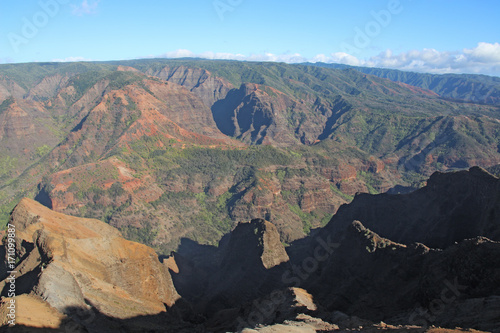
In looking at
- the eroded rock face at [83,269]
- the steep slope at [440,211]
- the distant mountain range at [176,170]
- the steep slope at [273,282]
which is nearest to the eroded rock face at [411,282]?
the steep slope at [273,282]

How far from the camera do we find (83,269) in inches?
1673

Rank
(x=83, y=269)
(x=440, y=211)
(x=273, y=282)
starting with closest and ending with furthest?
(x=83, y=269)
(x=273, y=282)
(x=440, y=211)

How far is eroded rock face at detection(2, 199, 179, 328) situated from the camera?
3594 cm

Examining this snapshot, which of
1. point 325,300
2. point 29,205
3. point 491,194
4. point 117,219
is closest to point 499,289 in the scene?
point 325,300

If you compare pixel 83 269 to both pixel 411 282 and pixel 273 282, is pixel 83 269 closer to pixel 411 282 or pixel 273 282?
pixel 273 282

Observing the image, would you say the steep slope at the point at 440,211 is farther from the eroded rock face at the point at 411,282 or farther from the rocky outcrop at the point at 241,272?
the rocky outcrop at the point at 241,272

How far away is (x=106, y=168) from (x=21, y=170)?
2353 inches

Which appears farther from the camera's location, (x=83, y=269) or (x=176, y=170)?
(x=176, y=170)

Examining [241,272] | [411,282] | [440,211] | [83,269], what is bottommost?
[241,272]

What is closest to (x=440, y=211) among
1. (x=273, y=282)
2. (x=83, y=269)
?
(x=273, y=282)

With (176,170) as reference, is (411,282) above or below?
above

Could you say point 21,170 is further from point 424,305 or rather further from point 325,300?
point 424,305

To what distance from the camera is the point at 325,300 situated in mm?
45188

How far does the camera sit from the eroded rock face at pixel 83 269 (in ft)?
118
